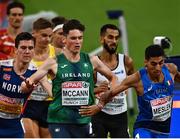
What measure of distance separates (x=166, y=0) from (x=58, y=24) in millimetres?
14293

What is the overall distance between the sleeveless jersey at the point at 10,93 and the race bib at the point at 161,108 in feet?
6.08

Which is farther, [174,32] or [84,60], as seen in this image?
[174,32]

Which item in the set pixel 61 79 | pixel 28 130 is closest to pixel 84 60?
pixel 61 79

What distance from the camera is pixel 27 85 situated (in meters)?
12.4

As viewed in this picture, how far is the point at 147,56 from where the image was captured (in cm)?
1285

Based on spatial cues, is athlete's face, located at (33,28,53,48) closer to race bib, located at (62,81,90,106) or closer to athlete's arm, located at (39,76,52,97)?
athlete's arm, located at (39,76,52,97)

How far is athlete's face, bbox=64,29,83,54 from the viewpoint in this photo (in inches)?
490

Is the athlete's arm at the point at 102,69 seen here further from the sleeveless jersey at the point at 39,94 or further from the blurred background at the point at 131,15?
the blurred background at the point at 131,15

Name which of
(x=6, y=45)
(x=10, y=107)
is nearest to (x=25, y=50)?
(x=10, y=107)

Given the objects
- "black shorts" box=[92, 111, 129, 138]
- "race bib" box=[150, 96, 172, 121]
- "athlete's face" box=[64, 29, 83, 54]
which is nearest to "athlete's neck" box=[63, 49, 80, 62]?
"athlete's face" box=[64, 29, 83, 54]

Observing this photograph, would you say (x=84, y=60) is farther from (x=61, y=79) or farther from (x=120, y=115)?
(x=120, y=115)

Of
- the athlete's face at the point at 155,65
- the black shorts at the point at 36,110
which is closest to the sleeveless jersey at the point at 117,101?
the black shorts at the point at 36,110

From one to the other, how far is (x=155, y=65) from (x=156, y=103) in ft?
1.86

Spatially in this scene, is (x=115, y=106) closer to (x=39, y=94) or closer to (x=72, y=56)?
(x=39, y=94)
